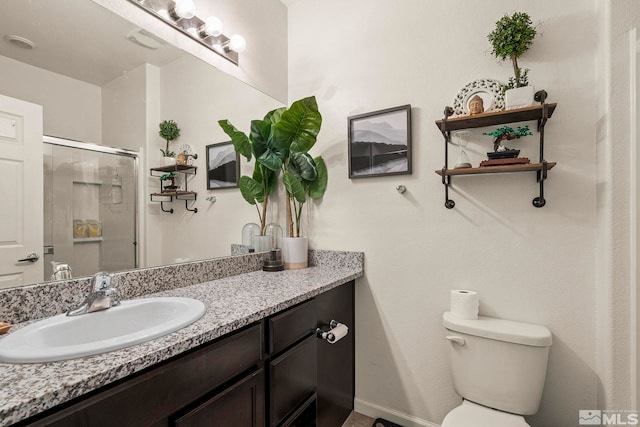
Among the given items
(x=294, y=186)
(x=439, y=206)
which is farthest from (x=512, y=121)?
(x=294, y=186)

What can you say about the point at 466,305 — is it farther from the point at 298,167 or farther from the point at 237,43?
the point at 237,43

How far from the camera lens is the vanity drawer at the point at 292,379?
110 centimetres

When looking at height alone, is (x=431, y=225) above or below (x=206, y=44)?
below

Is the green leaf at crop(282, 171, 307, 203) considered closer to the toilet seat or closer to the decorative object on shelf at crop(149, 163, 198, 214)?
the decorative object on shelf at crop(149, 163, 198, 214)

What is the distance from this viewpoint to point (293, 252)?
6.05 feet

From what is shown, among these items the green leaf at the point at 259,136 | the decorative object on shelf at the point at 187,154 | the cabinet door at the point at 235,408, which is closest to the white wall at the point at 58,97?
the decorative object on shelf at the point at 187,154

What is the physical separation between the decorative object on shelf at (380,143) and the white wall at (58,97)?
1269 millimetres

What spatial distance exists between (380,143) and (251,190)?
846mm

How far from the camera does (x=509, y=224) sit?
1.40 meters

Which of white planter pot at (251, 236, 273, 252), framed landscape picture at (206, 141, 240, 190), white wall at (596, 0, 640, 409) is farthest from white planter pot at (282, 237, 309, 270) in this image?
white wall at (596, 0, 640, 409)

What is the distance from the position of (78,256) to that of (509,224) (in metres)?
1.84

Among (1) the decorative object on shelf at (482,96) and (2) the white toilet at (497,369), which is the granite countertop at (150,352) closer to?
(2) the white toilet at (497,369)

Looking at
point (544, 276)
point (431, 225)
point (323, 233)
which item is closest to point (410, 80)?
point (431, 225)

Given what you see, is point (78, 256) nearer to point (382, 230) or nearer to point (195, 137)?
point (195, 137)
